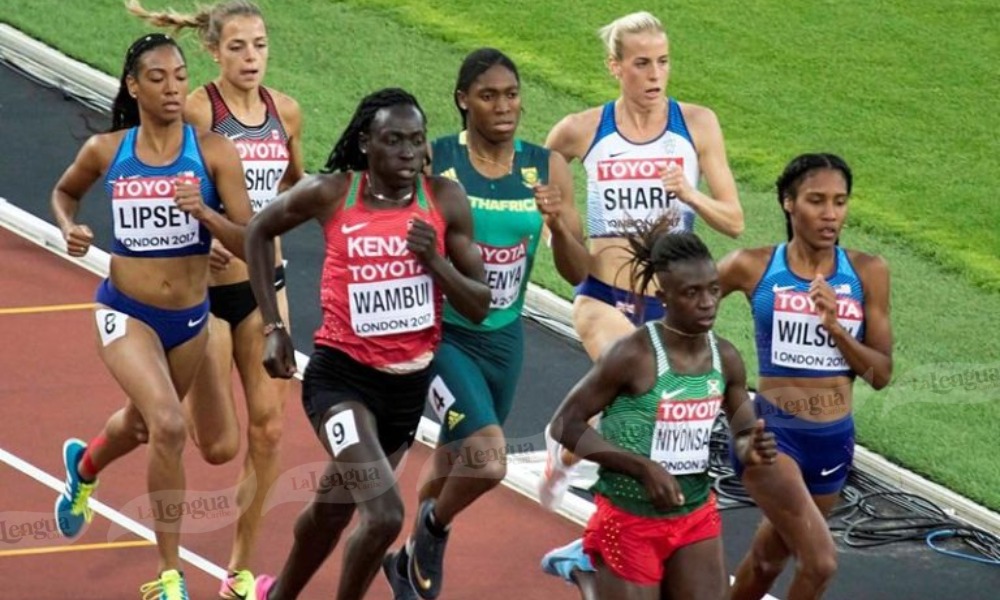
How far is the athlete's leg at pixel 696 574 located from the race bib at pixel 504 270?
1.61m

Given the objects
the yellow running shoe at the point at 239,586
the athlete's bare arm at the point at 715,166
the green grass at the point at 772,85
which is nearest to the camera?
the yellow running shoe at the point at 239,586

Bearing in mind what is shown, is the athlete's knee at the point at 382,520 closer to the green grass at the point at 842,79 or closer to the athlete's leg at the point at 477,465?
the athlete's leg at the point at 477,465

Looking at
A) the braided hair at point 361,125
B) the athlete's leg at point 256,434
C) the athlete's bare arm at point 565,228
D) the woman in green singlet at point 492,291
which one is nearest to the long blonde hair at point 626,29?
the athlete's bare arm at point 565,228

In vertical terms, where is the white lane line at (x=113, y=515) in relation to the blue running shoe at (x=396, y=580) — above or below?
below

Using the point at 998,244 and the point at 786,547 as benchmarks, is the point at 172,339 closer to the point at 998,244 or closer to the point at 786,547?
the point at 786,547

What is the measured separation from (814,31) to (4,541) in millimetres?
9797

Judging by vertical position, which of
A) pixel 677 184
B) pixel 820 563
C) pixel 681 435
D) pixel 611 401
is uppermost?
pixel 677 184

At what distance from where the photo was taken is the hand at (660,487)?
9164 mm

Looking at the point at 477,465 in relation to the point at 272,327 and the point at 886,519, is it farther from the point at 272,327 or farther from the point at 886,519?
the point at 886,519

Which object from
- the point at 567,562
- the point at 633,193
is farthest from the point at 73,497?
the point at 633,193

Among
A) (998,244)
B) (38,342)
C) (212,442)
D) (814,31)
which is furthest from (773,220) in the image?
(212,442)

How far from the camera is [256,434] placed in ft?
36.2

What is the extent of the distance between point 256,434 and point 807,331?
8.58 feet

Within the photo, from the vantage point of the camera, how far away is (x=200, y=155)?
420 inches
